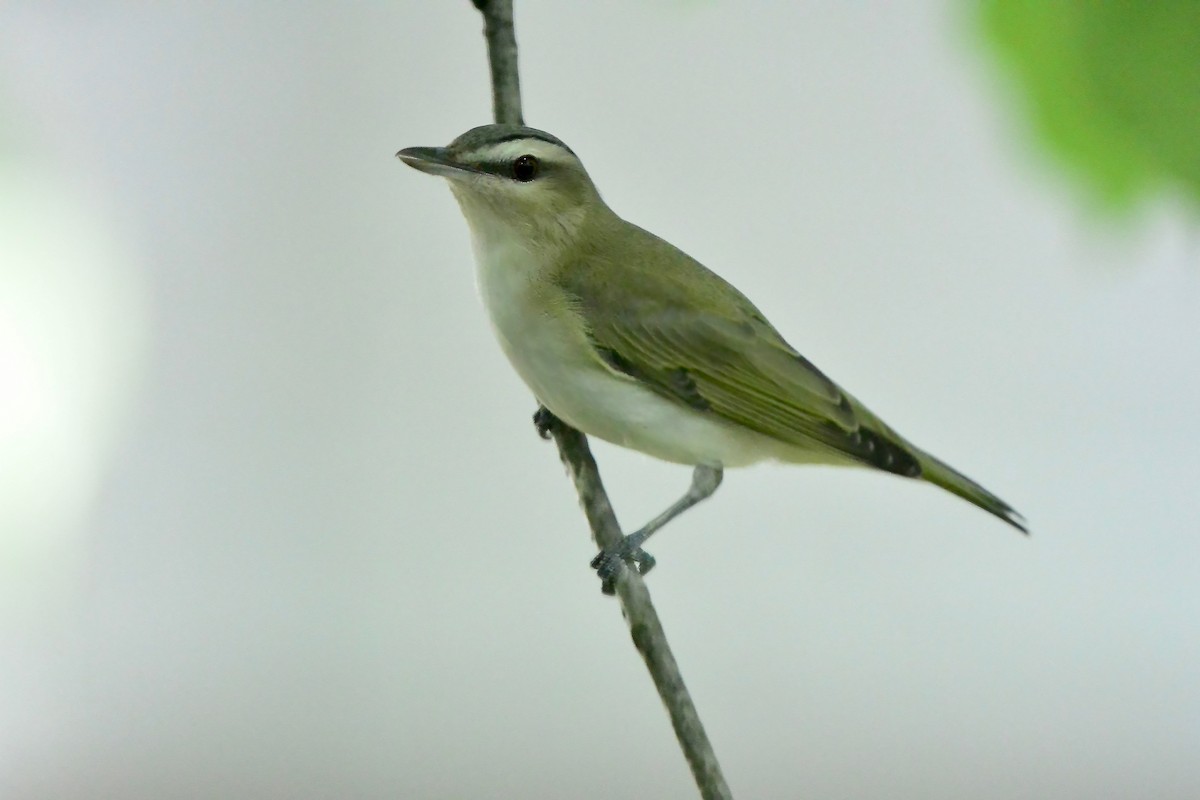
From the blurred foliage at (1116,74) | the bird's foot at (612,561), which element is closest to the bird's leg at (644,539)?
the bird's foot at (612,561)

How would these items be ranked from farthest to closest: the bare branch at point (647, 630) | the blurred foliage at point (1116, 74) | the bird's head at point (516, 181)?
the blurred foliage at point (1116, 74) → the bird's head at point (516, 181) → the bare branch at point (647, 630)

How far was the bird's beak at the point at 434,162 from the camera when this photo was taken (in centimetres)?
62

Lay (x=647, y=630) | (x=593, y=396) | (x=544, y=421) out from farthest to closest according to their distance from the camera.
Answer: (x=544, y=421), (x=593, y=396), (x=647, y=630)

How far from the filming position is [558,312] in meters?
0.72

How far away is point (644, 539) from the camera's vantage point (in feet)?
2.36

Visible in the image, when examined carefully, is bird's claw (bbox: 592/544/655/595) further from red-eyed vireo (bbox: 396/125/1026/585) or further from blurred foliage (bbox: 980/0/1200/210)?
blurred foliage (bbox: 980/0/1200/210)

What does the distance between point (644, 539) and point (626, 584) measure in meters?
0.08

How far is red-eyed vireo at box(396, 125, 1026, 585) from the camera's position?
0.71 meters

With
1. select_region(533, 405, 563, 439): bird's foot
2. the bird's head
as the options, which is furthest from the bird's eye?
select_region(533, 405, 563, 439): bird's foot

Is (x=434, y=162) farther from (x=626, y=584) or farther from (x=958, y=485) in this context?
(x=958, y=485)

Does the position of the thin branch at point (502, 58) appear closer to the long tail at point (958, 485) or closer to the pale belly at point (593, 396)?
the pale belly at point (593, 396)

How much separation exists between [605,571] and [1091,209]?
81cm

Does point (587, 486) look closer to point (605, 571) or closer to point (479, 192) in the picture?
point (605, 571)

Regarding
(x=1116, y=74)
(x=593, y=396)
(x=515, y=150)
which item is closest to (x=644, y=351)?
(x=593, y=396)
